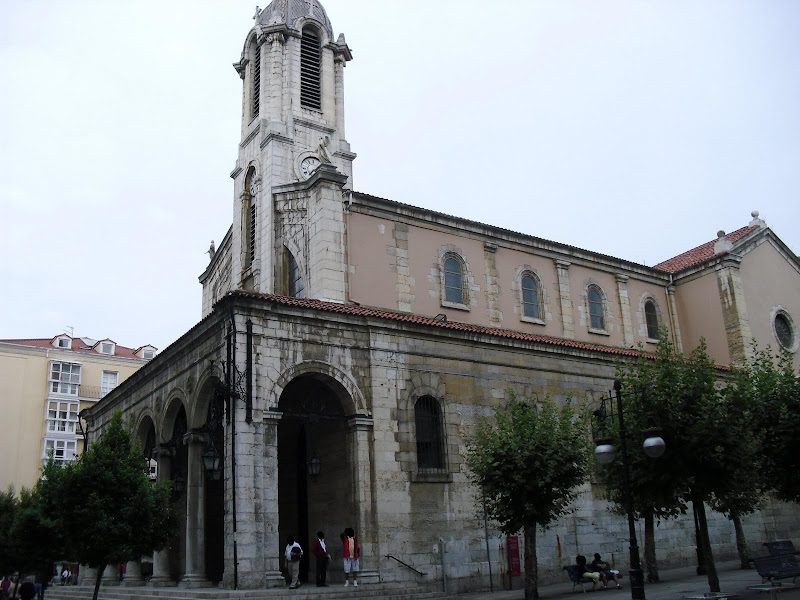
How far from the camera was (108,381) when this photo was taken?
5725cm

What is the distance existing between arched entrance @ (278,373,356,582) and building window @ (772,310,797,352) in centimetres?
2302

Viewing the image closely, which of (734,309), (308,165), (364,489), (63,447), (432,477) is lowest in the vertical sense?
(364,489)

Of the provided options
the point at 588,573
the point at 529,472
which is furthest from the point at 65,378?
the point at 529,472

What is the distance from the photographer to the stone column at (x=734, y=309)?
33812 mm

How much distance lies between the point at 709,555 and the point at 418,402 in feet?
28.8

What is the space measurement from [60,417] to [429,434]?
3886cm

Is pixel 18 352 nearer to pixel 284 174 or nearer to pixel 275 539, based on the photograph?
pixel 284 174

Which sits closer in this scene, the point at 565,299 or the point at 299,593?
the point at 299,593

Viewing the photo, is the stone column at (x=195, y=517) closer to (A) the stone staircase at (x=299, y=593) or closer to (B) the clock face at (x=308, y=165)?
(A) the stone staircase at (x=299, y=593)

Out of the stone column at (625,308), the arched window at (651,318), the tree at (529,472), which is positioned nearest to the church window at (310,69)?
the stone column at (625,308)

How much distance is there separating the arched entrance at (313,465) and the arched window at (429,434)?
2.20m

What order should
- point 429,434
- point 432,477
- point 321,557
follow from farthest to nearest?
1. point 429,434
2. point 432,477
3. point 321,557

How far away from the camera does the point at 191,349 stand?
2339cm

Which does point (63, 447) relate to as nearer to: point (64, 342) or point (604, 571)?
point (64, 342)
